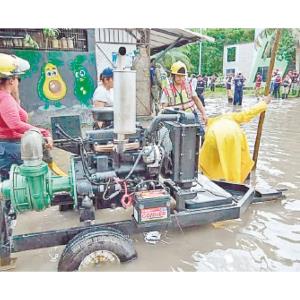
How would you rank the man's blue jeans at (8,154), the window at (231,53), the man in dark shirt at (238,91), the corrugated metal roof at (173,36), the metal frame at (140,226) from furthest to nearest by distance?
the window at (231,53)
the man in dark shirt at (238,91)
the corrugated metal roof at (173,36)
the man's blue jeans at (8,154)
the metal frame at (140,226)

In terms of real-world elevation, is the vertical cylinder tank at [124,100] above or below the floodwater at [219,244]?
above

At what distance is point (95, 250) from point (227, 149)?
2045mm

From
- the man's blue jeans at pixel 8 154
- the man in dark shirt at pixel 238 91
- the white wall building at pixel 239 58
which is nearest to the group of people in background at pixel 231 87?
the man in dark shirt at pixel 238 91

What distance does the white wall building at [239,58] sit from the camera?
28.3 meters

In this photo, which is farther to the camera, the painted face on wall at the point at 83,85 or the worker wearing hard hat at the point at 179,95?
the painted face on wall at the point at 83,85

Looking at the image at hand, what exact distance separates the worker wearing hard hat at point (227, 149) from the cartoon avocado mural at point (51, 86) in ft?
17.9

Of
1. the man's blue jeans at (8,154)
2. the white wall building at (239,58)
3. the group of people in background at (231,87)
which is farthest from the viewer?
the white wall building at (239,58)

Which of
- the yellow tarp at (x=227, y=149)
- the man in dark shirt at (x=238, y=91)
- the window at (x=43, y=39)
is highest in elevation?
the window at (x=43, y=39)

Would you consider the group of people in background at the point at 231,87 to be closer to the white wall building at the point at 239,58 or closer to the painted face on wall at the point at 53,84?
the painted face on wall at the point at 53,84

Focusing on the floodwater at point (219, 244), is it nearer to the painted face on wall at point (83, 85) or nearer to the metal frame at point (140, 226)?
the metal frame at point (140, 226)

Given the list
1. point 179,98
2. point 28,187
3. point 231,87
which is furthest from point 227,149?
point 231,87

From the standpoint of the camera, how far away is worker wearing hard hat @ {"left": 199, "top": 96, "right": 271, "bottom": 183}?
403 cm

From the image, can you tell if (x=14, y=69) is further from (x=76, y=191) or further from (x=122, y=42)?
(x=122, y=42)

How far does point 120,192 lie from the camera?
3.03 metres
